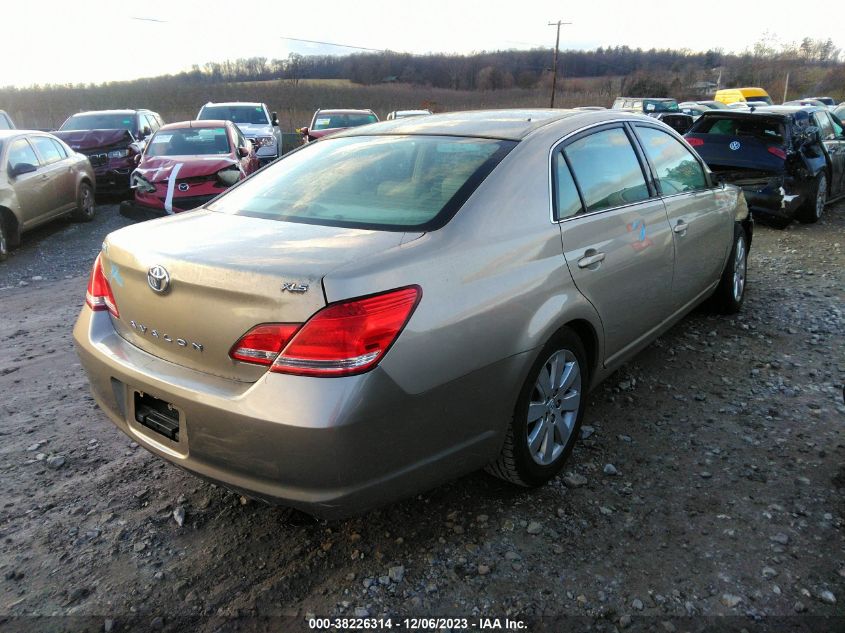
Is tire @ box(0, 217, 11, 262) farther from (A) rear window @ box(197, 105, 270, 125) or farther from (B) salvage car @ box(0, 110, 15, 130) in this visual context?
(A) rear window @ box(197, 105, 270, 125)

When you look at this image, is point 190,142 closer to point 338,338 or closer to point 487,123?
point 487,123

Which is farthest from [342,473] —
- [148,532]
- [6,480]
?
[6,480]

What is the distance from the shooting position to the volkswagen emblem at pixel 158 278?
7.52 feet

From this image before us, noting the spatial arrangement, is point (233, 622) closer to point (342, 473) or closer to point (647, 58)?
point (342, 473)

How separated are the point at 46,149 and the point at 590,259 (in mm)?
9144

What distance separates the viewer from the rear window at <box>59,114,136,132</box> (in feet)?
43.7

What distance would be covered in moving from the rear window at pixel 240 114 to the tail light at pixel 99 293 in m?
14.0

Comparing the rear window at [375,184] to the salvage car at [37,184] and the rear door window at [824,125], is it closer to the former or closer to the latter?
the salvage car at [37,184]

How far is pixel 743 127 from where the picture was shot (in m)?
8.91

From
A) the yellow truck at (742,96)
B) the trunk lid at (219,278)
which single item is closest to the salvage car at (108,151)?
the trunk lid at (219,278)

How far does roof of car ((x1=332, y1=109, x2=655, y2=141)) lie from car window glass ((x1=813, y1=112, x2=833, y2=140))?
8167 millimetres

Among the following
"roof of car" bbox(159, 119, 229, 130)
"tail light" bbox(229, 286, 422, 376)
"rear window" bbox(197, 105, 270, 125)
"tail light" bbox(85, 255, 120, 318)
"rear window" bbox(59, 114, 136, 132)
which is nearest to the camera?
"tail light" bbox(229, 286, 422, 376)

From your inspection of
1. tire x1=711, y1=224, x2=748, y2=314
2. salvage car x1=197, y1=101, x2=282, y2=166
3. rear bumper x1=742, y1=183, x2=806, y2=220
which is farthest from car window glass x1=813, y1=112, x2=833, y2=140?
salvage car x1=197, y1=101, x2=282, y2=166

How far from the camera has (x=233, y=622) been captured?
2.19 meters
